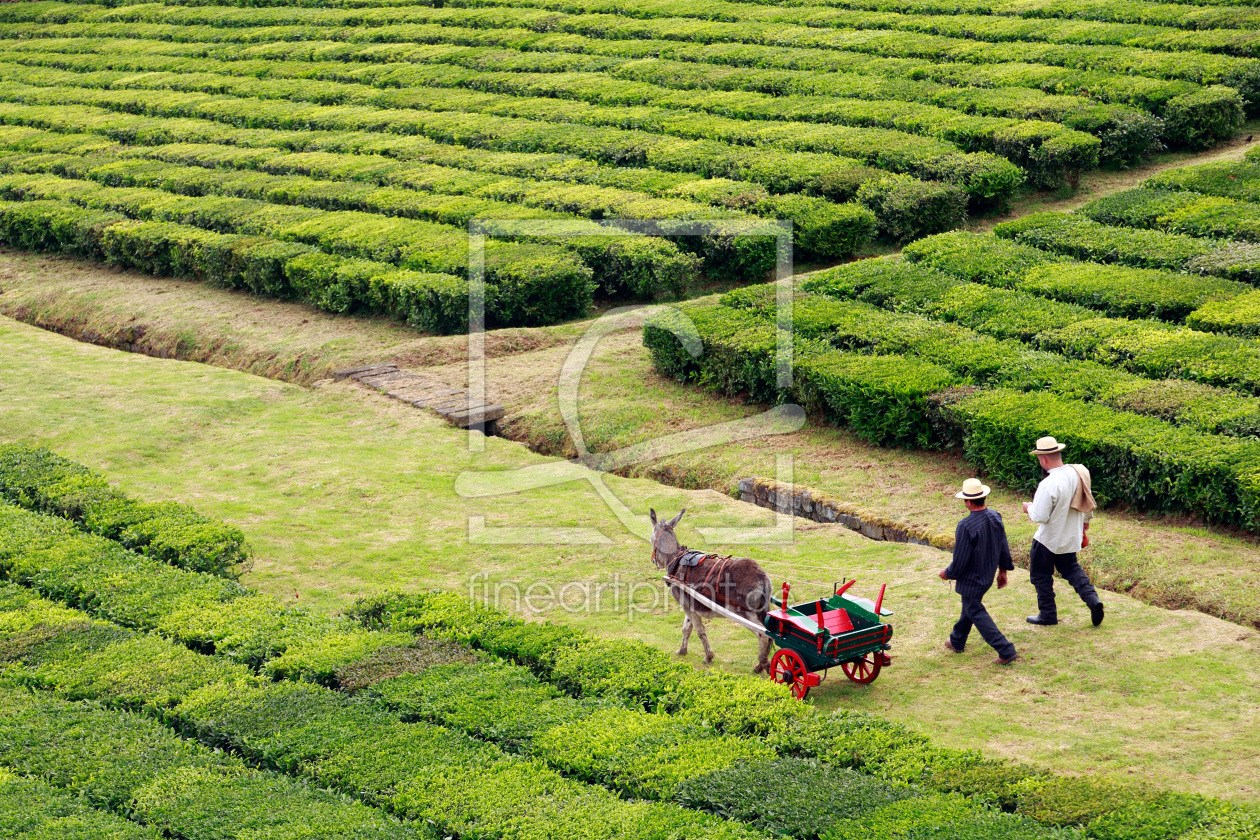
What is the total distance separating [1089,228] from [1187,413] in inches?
278

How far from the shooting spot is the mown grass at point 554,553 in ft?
28.4

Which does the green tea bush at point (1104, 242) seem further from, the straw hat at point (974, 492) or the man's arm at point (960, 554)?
the man's arm at point (960, 554)

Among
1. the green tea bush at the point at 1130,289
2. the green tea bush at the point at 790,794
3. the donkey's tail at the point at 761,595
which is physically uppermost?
the green tea bush at the point at 1130,289

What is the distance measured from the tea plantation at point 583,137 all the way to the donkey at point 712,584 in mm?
9920

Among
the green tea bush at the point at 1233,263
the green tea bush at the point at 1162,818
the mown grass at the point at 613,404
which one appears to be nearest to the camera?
the green tea bush at the point at 1162,818

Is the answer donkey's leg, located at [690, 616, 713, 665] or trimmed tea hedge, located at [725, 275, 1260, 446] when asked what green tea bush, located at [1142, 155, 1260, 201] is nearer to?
trimmed tea hedge, located at [725, 275, 1260, 446]

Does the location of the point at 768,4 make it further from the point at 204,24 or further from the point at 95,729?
the point at 95,729

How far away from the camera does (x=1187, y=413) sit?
12625 millimetres

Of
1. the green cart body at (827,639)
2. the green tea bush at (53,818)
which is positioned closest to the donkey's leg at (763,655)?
the green cart body at (827,639)

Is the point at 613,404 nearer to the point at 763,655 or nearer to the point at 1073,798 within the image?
the point at 763,655

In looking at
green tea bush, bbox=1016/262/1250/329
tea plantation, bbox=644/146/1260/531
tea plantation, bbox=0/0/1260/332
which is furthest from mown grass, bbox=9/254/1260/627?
green tea bush, bbox=1016/262/1250/329

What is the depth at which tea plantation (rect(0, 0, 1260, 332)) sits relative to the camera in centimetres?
2084

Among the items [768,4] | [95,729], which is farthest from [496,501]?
[768,4]

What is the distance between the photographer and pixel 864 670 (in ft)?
31.2
